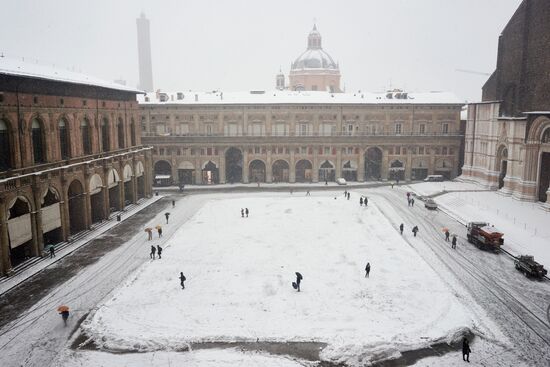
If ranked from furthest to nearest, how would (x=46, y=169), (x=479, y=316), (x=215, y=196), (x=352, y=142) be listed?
(x=352, y=142)
(x=215, y=196)
(x=46, y=169)
(x=479, y=316)

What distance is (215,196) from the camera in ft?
200

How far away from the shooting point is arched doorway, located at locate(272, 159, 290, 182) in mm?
72312

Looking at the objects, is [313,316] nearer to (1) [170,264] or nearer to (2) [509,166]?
(1) [170,264]

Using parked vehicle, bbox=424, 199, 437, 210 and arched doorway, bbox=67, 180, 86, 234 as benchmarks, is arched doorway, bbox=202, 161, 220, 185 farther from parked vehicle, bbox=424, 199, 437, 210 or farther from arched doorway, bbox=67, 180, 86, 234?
parked vehicle, bbox=424, 199, 437, 210

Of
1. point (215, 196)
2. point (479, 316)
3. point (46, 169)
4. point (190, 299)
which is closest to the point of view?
point (479, 316)

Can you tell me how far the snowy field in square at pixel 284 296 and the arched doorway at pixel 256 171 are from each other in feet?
97.9

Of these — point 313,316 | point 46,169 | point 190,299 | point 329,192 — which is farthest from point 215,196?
point 313,316

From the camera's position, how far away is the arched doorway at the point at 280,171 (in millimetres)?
72312

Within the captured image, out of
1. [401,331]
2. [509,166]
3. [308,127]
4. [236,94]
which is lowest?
[401,331]

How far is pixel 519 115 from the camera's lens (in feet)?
176

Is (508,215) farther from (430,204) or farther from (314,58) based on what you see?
(314,58)

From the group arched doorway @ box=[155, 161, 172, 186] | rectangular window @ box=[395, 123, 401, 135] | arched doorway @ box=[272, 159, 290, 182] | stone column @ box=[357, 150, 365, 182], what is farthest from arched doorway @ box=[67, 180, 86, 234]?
rectangular window @ box=[395, 123, 401, 135]

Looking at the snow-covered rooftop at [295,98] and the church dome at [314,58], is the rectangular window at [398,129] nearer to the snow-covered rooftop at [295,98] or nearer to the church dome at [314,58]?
the snow-covered rooftop at [295,98]

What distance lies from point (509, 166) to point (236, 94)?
142 ft
